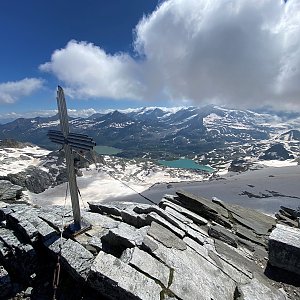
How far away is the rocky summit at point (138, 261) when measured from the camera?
8.12m

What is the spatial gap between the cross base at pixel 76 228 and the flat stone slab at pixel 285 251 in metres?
7.93

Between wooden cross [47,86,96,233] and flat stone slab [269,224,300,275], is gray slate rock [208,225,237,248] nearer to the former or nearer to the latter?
flat stone slab [269,224,300,275]

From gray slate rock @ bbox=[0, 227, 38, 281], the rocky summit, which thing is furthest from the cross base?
gray slate rock @ bbox=[0, 227, 38, 281]

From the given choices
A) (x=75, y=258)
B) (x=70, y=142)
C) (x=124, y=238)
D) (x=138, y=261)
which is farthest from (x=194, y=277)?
(x=70, y=142)

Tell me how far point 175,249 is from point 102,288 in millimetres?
3220

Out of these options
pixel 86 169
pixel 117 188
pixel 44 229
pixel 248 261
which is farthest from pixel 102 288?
pixel 86 169

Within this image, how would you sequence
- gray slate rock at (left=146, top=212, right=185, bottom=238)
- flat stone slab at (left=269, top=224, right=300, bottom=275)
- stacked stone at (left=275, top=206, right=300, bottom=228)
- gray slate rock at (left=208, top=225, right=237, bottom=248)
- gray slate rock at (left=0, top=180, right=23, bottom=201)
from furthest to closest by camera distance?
gray slate rock at (left=0, top=180, right=23, bottom=201), stacked stone at (left=275, top=206, right=300, bottom=228), gray slate rock at (left=208, top=225, right=237, bottom=248), gray slate rock at (left=146, top=212, right=185, bottom=238), flat stone slab at (left=269, top=224, right=300, bottom=275)

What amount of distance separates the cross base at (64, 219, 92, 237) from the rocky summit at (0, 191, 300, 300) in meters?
0.13

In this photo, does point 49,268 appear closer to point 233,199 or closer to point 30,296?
point 30,296

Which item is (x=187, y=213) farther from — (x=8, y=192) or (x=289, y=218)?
(x=8, y=192)

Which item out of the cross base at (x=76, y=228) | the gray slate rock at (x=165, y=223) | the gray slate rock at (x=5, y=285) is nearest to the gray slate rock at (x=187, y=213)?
the gray slate rock at (x=165, y=223)

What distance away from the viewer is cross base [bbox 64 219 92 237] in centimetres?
1162

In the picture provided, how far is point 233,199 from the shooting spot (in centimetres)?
6494

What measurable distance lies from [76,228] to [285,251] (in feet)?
29.0
